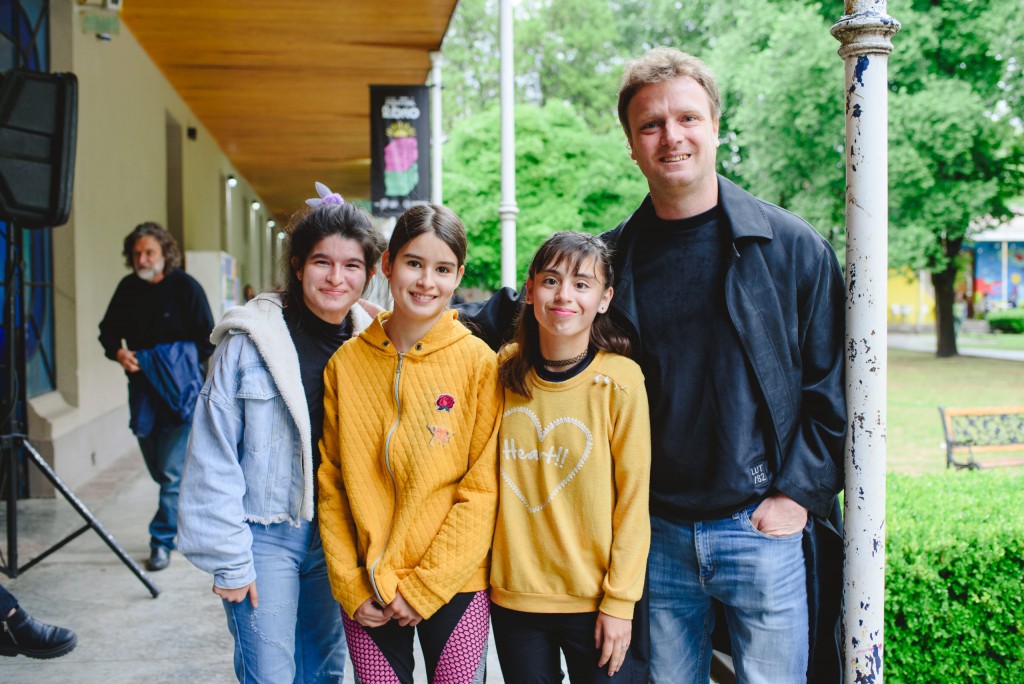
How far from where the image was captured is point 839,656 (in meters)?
2.24

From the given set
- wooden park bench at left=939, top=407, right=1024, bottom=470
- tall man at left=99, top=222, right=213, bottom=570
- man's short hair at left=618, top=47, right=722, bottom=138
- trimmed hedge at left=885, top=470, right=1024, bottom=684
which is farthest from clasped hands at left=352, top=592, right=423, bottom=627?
wooden park bench at left=939, top=407, right=1024, bottom=470

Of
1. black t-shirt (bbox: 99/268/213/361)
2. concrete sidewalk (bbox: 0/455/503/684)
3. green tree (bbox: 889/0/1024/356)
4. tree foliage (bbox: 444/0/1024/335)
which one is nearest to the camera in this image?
concrete sidewalk (bbox: 0/455/503/684)

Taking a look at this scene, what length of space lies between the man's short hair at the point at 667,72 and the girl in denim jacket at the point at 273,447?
814 millimetres

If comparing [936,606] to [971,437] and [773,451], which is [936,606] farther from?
[971,437]

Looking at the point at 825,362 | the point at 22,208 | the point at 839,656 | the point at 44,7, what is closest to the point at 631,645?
the point at 839,656

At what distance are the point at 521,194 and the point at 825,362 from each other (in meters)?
21.1

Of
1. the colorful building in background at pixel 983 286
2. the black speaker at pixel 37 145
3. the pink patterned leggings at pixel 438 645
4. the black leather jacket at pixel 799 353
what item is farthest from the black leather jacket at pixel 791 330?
the colorful building in background at pixel 983 286

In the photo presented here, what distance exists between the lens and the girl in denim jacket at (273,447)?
2176mm

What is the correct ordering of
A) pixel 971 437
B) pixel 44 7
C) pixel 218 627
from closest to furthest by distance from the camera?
1. pixel 218 627
2. pixel 44 7
3. pixel 971 437

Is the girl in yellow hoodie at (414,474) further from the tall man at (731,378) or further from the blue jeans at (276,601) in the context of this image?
the tall man at (731,378)

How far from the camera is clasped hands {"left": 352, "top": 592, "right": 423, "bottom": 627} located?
7.00 feet

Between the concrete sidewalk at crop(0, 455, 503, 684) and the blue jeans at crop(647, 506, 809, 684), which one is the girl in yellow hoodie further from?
the concrete sidewalk at crop(0, 455, 503, 684)

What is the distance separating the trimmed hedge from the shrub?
129 feet

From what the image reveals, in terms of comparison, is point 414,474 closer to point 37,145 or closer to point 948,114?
point 37,145
